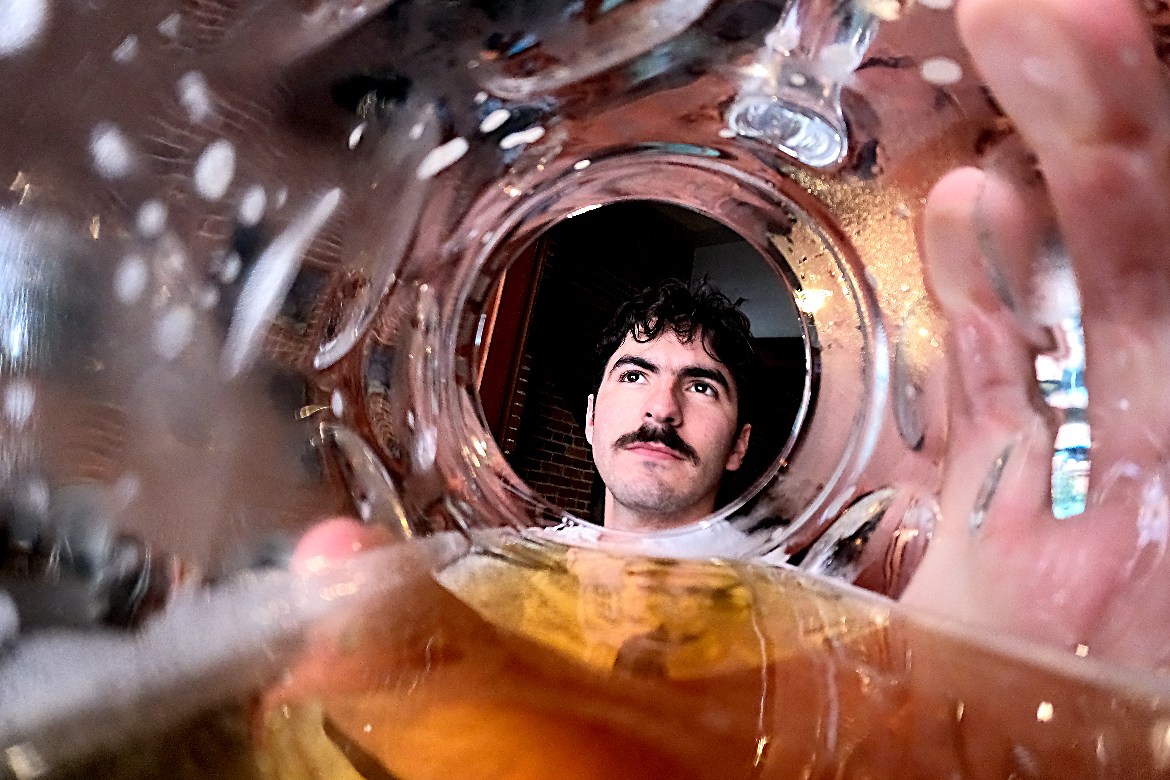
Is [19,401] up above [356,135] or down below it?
below

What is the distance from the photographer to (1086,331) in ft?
1.05

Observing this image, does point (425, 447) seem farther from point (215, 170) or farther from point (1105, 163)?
point (1105, 163)

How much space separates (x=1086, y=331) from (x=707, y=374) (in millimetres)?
1146

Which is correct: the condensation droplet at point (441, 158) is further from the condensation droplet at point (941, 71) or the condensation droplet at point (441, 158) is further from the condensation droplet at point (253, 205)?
the condensation droplet at point (941, 71)

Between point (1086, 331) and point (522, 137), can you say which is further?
point (522, 137)

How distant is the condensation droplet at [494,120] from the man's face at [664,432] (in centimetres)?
82

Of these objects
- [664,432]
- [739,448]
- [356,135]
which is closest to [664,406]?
[664,432]

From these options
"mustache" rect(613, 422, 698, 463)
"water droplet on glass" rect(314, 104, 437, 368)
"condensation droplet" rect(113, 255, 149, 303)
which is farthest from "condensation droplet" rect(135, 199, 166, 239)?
"mustache" rect(613, 422, 698, 463)

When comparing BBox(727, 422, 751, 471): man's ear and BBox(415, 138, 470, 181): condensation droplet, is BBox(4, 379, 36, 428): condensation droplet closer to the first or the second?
BBox(415, 138, 470, 181): condensation droplet

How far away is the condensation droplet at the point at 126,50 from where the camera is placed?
24 cm

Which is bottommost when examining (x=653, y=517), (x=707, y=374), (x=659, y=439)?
(x=653, y=517)

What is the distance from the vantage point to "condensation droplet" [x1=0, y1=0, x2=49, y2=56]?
21cm

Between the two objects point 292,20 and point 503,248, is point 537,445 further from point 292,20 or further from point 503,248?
point 292,20

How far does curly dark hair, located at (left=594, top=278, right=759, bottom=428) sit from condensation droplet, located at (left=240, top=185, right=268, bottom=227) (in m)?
1.22
